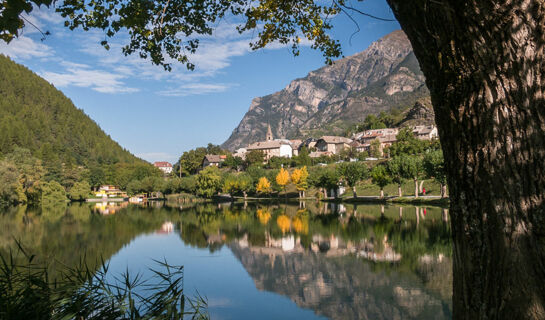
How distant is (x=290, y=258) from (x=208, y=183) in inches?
2154

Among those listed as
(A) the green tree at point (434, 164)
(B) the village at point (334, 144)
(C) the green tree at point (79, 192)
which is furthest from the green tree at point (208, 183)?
(A) the green tree at point (434, 164)

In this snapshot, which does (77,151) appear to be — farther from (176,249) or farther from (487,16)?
(487,16)

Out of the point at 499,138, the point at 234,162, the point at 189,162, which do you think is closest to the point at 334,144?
the point at 234,162

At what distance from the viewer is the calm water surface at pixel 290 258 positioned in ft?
40.1

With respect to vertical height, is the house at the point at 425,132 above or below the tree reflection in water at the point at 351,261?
above

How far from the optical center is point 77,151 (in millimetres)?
155250

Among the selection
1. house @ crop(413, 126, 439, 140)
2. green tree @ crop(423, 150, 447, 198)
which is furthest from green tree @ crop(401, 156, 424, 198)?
house @ crop(413, 126, 439, 140)

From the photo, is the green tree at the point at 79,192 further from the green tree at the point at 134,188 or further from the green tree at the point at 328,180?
the green tree at the point at 328,180

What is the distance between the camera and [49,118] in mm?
169125

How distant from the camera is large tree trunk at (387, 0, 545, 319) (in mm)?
2488

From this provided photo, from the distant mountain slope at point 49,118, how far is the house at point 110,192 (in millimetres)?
27457

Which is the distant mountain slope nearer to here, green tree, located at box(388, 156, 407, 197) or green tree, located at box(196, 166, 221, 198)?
green tree, located at box(196, 166, 221, 198)

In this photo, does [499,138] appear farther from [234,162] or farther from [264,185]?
[234,162]

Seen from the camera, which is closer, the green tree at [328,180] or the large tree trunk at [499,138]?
the large tree trunk at [499,138]
